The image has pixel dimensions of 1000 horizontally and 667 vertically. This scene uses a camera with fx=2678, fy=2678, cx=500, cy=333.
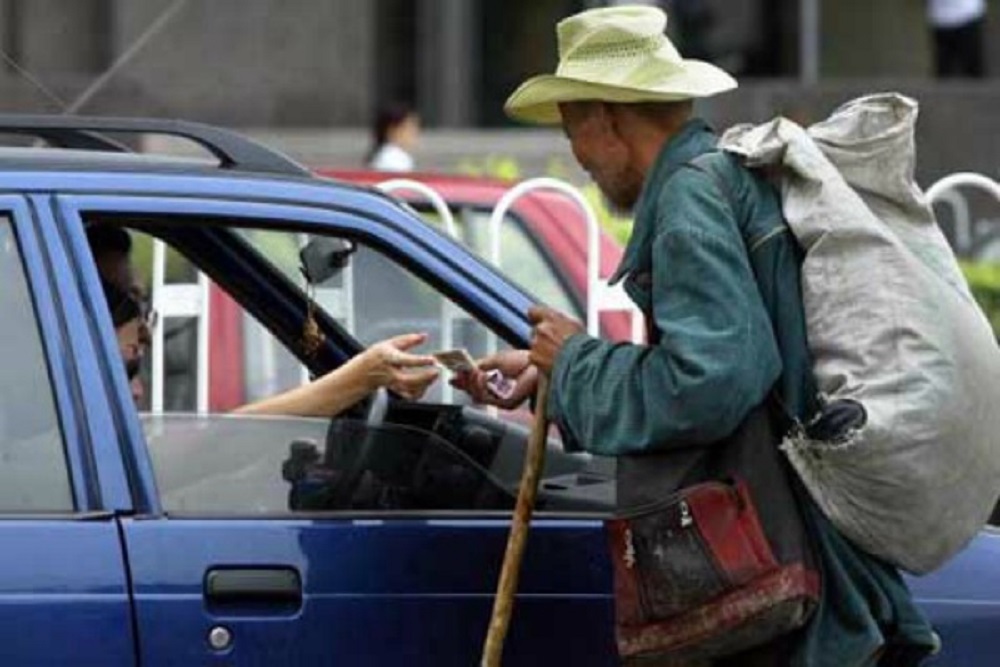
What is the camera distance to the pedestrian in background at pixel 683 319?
13.4ft

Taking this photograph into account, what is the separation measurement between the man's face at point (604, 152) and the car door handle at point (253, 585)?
0.82 meters

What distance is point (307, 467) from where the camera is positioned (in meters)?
4.62

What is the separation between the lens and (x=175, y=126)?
458 cm

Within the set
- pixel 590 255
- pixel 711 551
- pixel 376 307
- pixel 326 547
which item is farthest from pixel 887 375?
pixel 590 255

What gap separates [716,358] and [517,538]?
1.57 ft

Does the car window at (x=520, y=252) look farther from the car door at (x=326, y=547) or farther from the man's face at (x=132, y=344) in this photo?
the car door at (x=326, y=547)

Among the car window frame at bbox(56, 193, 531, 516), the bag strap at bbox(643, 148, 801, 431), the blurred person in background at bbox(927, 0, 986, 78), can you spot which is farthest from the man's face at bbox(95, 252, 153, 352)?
the blurred person in background at bbox(927, 0, 986, 78)

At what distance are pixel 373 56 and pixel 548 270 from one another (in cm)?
901

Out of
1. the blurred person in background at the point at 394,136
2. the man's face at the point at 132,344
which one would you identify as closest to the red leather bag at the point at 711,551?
the man's face at the point at 132,344

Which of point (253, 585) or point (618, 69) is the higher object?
point (618, 69)

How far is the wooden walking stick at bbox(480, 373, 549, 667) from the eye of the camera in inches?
168

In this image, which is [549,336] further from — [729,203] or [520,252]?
[520,252]

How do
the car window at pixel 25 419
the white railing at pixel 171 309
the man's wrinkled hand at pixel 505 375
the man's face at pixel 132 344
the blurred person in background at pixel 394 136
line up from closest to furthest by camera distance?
the car window at pixel 25 419 < the man's wrinkled hand at pixel 505 375 < the man's face at pixel 132 344 < the white railing at pixel 171 309 < the blurred person in background at pixel 394 136

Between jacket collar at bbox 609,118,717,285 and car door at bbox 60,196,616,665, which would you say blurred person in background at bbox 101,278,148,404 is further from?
jacket collar at bbox 609,118,717,285
